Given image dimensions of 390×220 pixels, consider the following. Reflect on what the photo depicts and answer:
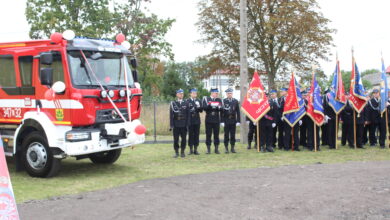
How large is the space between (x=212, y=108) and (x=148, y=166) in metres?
2.95

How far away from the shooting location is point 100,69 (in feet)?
28.8

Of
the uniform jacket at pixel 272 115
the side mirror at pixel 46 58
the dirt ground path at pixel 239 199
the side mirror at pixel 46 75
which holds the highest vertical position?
the side mirror at pixel 46 58

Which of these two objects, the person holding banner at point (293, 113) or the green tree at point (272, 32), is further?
the green tree at point (272, 32)

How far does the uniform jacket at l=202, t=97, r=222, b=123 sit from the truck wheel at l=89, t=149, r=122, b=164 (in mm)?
3094

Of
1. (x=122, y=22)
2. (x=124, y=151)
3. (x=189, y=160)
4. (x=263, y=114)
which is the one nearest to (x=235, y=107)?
(x=263, y=114)

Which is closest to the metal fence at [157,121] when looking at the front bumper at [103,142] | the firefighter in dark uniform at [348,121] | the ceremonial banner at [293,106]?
the ceremonial banner at [293,106]

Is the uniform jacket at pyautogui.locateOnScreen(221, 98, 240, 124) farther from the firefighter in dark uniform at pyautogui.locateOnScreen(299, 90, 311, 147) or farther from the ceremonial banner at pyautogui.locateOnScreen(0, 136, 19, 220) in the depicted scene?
the ceremonial banner at pyautogui.locateOnScreen(0, 136, 19, 220)

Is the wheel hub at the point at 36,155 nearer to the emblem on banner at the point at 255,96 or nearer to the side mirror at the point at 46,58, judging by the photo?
the side mirror at the point at 46,58

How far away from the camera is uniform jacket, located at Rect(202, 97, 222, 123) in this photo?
1214 centimetres

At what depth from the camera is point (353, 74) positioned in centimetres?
1318

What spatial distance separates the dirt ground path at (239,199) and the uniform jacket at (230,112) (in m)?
3.81

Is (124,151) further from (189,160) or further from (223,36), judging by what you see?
(223,36)

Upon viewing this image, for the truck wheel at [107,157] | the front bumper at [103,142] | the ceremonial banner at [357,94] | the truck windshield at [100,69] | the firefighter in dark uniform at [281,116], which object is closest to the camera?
the front bumper at [103,142]

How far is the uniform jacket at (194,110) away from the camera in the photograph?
38.8 feet
